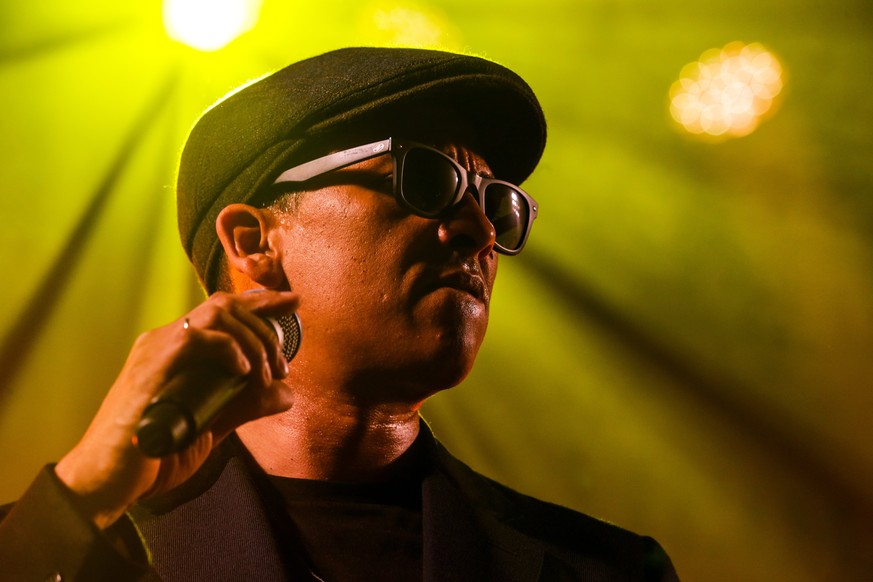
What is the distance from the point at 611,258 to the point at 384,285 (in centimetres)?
226

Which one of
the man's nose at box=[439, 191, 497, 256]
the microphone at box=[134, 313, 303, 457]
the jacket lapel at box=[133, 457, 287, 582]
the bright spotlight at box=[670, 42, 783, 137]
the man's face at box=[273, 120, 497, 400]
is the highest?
the bright spotlight at box=[670, 42, 783, 137]

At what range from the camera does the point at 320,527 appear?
1734 millimetres

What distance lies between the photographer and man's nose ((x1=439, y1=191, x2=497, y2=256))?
71.6 inches

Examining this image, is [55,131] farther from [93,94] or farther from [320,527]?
[320,527]

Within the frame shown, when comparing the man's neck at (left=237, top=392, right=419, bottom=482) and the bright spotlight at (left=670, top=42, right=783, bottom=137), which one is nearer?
the man's neck at (left=237, top=392, right=419, bottom=482)

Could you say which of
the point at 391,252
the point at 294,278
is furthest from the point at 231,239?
the point at 391,252

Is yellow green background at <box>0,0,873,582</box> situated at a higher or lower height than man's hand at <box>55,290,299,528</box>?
higher

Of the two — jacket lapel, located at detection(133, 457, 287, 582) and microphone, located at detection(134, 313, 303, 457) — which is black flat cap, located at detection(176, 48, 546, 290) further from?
microphone, located at detection(134, 313, 303, 457)

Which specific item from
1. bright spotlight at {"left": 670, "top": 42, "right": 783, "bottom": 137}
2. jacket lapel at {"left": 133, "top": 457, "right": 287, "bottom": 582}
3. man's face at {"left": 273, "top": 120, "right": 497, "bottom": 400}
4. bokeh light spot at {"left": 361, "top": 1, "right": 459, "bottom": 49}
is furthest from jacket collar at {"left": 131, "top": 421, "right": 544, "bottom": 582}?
bright spotlight at {"left": 670, "top": 42, "right": 783, "bottom": 137}

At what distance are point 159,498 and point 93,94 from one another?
2187 mm

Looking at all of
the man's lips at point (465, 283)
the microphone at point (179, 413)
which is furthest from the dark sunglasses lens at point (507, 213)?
the microphone at point (179, 413)

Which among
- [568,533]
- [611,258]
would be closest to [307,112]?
[568,533]

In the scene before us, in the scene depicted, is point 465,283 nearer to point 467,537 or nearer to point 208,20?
point 467,537

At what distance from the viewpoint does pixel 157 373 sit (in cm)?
111
